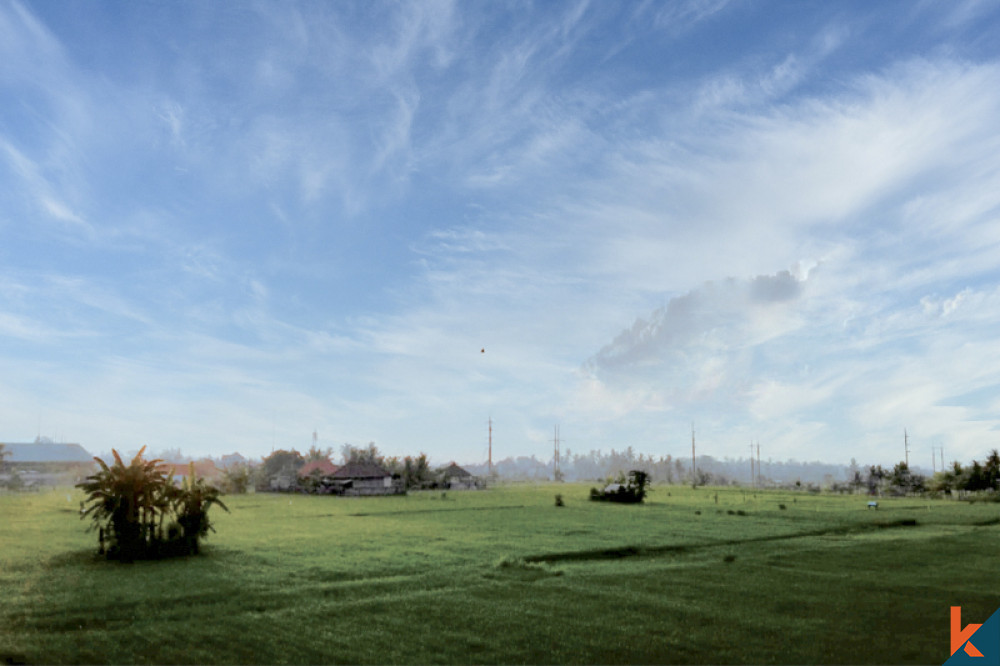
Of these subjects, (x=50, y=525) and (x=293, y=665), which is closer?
(x=293, y=665)

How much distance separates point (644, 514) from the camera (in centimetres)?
3978

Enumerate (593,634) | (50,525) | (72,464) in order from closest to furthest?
(593,634) < (50,525) < (72,464)

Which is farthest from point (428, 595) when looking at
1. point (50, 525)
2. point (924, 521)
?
point (924, 521)

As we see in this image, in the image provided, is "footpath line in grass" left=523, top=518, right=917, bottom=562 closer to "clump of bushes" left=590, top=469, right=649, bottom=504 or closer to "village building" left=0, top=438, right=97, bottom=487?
"clump of bushes" left=590, top=469, right=649, bottom=504

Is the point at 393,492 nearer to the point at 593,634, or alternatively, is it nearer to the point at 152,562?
the point at 152,562

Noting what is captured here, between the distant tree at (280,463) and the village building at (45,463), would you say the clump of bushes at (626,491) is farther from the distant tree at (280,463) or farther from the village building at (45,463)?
the village building at (45,463)

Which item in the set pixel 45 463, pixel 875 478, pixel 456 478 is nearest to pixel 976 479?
pixel 875 478

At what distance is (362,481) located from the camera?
6725cm

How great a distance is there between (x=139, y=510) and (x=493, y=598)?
12.0 meters

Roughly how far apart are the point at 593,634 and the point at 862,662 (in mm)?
4040
